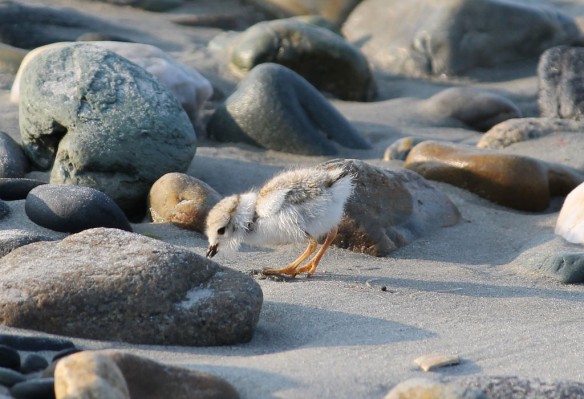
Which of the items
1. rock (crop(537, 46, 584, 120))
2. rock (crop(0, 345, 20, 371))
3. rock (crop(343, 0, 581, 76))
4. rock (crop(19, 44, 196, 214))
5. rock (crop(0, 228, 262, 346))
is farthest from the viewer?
rock (crop(343, 0, 581, 76))

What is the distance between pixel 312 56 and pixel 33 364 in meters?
7.65

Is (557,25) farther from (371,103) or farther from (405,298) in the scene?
(405,298)

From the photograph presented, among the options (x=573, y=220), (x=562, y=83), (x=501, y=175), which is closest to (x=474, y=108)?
(x=562, y=83)

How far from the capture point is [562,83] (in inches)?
399

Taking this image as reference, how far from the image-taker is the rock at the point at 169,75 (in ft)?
28.4

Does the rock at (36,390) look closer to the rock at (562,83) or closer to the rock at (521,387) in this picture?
the rock at (521,387)

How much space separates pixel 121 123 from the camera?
6879mm

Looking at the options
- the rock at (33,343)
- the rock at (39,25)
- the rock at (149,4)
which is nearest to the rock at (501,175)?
the rock at (33,343)

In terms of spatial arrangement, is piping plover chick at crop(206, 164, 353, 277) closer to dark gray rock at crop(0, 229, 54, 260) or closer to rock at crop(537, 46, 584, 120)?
dark gray rock at crop(0, 229, 54, 260)

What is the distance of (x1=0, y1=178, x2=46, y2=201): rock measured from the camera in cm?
629

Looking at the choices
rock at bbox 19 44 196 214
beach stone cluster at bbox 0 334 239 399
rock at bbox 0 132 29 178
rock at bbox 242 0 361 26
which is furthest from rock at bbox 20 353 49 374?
rock at bbox 242 0 361 26

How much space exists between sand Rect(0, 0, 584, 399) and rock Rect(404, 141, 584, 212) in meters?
0.09

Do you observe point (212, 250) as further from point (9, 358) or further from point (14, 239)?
point (9, 358)

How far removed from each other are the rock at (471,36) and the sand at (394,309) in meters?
3.92
